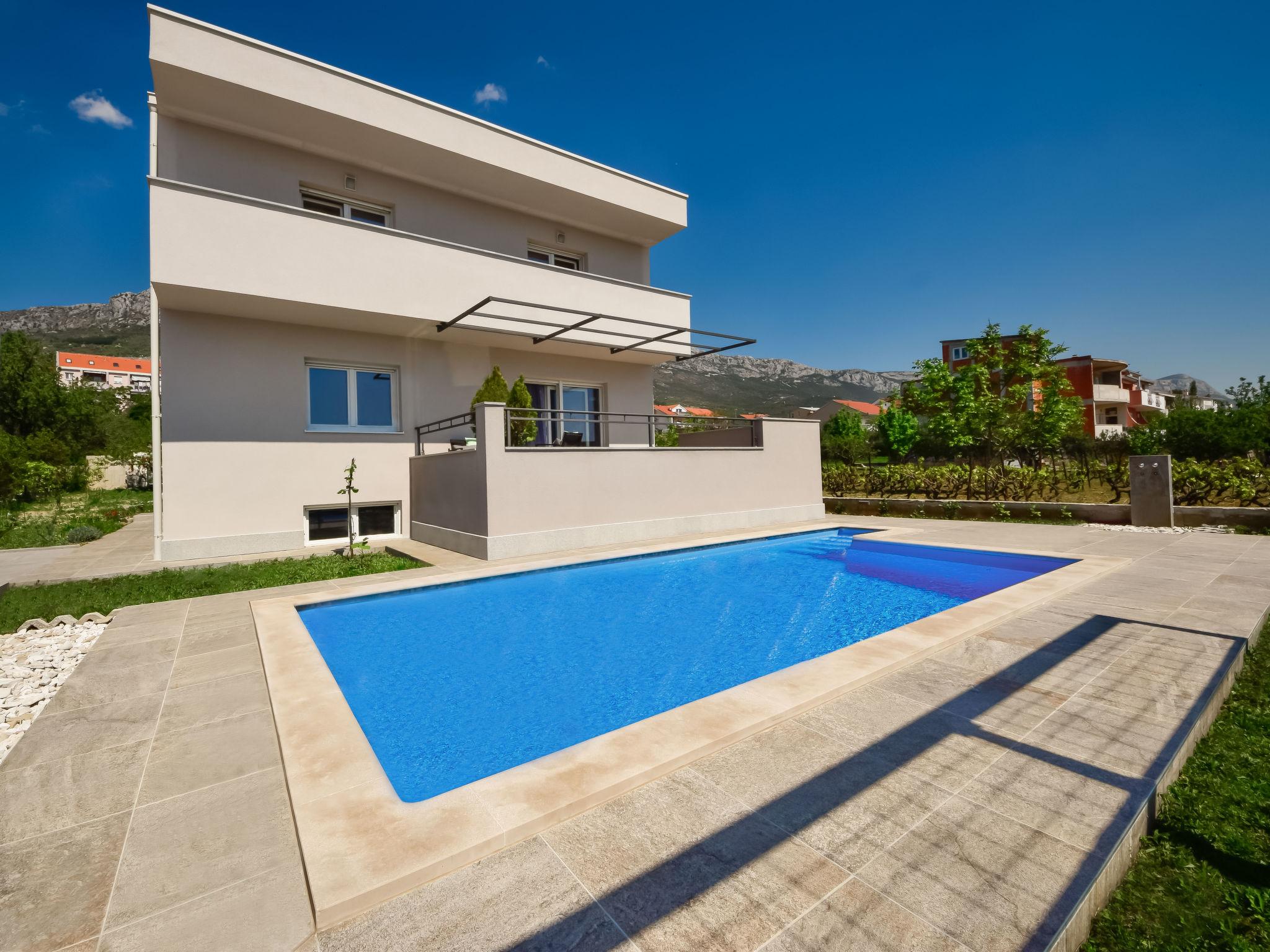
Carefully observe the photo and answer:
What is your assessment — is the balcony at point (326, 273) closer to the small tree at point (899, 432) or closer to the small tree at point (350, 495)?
the small tree at point (350, 495)

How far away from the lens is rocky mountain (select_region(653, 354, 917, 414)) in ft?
298

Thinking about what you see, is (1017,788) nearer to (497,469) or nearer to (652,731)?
(652,731)

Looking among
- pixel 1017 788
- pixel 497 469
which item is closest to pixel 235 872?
pixel 1017 788

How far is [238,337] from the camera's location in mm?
9648

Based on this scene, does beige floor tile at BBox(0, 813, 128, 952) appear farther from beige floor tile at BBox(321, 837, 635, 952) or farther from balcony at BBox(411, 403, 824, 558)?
balcony at BBox(411, 403, 824, 558)

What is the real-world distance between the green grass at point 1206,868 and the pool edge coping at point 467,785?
146cm

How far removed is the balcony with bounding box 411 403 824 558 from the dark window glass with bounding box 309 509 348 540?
131 cm

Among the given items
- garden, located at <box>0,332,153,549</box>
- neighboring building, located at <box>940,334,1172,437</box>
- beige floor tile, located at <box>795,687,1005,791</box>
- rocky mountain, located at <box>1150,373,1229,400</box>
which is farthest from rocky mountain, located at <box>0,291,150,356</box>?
rocky mountain, located at <box>1150,373,1229,400</box>

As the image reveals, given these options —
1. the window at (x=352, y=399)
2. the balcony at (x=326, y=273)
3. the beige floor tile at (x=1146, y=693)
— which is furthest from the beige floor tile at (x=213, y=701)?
the window at (x=352, y=399)

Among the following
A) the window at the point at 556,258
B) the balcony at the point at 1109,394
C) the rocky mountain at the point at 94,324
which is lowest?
the window at the point at 556,258

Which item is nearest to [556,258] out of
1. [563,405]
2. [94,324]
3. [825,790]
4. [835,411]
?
[563,405]

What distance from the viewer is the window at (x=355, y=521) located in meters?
10.3

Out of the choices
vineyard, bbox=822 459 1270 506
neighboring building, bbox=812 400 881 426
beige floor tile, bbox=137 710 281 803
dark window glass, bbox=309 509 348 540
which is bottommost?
beige floor tile, bbox=137 710 281 803

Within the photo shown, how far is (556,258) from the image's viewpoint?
14.1 m
